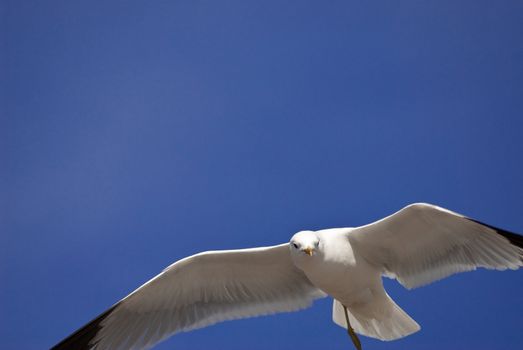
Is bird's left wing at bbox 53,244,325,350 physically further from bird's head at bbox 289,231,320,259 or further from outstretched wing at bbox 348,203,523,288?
outstretched wing at bbox 348,203,523,288

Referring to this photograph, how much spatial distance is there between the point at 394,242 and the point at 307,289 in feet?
2.60

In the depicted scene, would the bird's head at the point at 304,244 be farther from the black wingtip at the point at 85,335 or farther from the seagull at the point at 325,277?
the black wingtip at the point at 85,335

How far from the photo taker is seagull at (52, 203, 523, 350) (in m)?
4.37

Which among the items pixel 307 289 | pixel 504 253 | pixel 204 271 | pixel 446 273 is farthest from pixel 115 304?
pixel 504 253

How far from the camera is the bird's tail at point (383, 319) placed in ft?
15.3

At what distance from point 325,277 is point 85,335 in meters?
1.81

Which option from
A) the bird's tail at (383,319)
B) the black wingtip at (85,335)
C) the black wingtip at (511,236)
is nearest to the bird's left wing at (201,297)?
the black wingtip at (85,335)

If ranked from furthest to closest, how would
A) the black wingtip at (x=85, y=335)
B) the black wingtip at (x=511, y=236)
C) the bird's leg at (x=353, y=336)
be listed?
the bird's leg at (x=353, y=336), the black wingtip at (x=85, y=335), the black wingtip at (x=511, y=236)

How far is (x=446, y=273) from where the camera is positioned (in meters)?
4.63

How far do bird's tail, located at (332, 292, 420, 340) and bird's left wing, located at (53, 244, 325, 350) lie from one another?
1.18 ft

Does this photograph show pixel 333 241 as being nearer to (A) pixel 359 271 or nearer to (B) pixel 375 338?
(A) pixel 359 271

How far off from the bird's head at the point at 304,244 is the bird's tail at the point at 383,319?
798mm

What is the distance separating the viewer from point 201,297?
4910mm

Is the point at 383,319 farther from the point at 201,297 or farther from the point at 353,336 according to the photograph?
the point at 201,297
